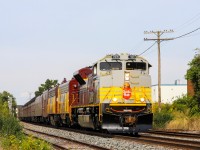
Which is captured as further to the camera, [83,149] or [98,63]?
[98,63]

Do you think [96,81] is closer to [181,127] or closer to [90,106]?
[90,106]

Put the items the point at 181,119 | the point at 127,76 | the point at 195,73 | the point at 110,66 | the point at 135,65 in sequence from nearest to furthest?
1. the point at 127,76
2. the point at 135,65
3. the point at 110,66
4. the point at 181,119
5. the point at 195,73

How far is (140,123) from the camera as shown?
71.9 feet

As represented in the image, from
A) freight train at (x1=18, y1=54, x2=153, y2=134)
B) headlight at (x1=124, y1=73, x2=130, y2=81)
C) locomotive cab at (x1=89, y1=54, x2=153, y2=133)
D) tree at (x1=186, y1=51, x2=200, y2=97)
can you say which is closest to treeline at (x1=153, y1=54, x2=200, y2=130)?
tree at (x1=186, y1=51, x2=200, y2=97)

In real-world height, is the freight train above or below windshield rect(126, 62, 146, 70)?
below

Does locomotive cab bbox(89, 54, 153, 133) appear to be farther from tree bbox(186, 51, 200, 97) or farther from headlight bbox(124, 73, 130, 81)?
tree bbox(186, 51, 200, 97)

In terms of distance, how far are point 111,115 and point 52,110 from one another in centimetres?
1903

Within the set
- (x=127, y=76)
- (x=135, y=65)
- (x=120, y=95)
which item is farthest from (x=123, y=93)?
(x=135, y=65)

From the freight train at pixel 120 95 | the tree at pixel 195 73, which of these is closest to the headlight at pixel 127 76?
the freight train at pixel 120 95

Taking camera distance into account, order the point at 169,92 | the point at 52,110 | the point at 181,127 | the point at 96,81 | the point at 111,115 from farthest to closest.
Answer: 1. the point at 169,92
2. the point at 52,110
3. the point at 181,127
4. the point at 96,81
5. the point at 111,115

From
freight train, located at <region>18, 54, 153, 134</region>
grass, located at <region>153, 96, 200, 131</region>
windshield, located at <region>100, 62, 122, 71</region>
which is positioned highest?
windshield, located at <region>100, 62, 122, 71</region>

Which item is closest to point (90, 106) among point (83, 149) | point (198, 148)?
point (83, 149)

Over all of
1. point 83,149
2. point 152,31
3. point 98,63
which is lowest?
point 83,149

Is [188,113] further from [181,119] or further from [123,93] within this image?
[123,93]
